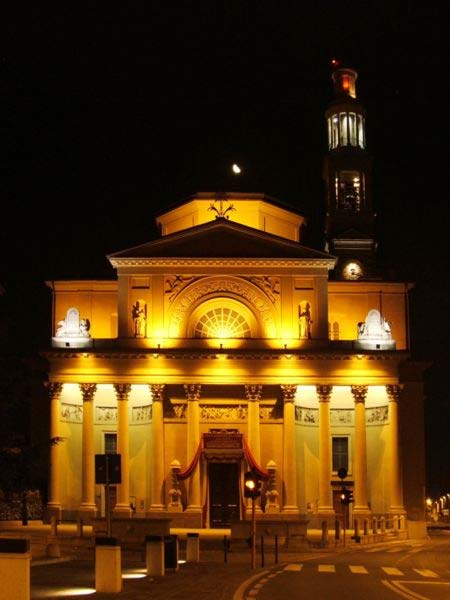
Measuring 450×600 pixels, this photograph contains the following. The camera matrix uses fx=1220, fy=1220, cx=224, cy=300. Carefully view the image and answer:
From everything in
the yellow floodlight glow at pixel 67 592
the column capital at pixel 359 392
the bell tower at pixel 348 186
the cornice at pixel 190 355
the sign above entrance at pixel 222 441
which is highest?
the bell tower at pixel 348 186

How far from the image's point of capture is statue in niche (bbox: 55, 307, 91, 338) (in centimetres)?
6469

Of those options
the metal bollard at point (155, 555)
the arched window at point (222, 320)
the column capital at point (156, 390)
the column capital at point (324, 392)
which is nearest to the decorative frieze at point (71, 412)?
the column capital at point (156, 390)

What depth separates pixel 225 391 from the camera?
214ft

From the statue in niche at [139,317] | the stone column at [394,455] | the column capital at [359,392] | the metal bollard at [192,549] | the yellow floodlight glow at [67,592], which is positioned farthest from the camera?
the statue in niche at [139,317]

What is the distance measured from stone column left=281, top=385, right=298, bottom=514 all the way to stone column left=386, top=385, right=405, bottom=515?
16.7ft

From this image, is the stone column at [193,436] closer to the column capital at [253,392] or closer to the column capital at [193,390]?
the column capital at [193,390]

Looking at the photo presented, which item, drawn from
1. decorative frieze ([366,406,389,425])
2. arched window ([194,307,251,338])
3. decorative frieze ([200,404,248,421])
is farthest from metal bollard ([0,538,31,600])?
decorative frieze ([366,406,389,425])

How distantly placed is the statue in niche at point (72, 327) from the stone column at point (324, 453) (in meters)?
12.8

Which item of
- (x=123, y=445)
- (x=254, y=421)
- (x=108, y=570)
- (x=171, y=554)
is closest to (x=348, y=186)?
(x=254, y=421)

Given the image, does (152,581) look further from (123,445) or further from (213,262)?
(213,262)

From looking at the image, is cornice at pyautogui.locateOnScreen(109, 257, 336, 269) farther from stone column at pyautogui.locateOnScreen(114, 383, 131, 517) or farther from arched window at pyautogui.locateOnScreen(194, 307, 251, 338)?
stone column at pyautogui.locateOnScreen(114, 383, 131, 517)

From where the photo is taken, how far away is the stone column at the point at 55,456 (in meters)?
62.6

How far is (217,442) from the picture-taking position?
63.8 m

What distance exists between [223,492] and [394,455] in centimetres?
920
